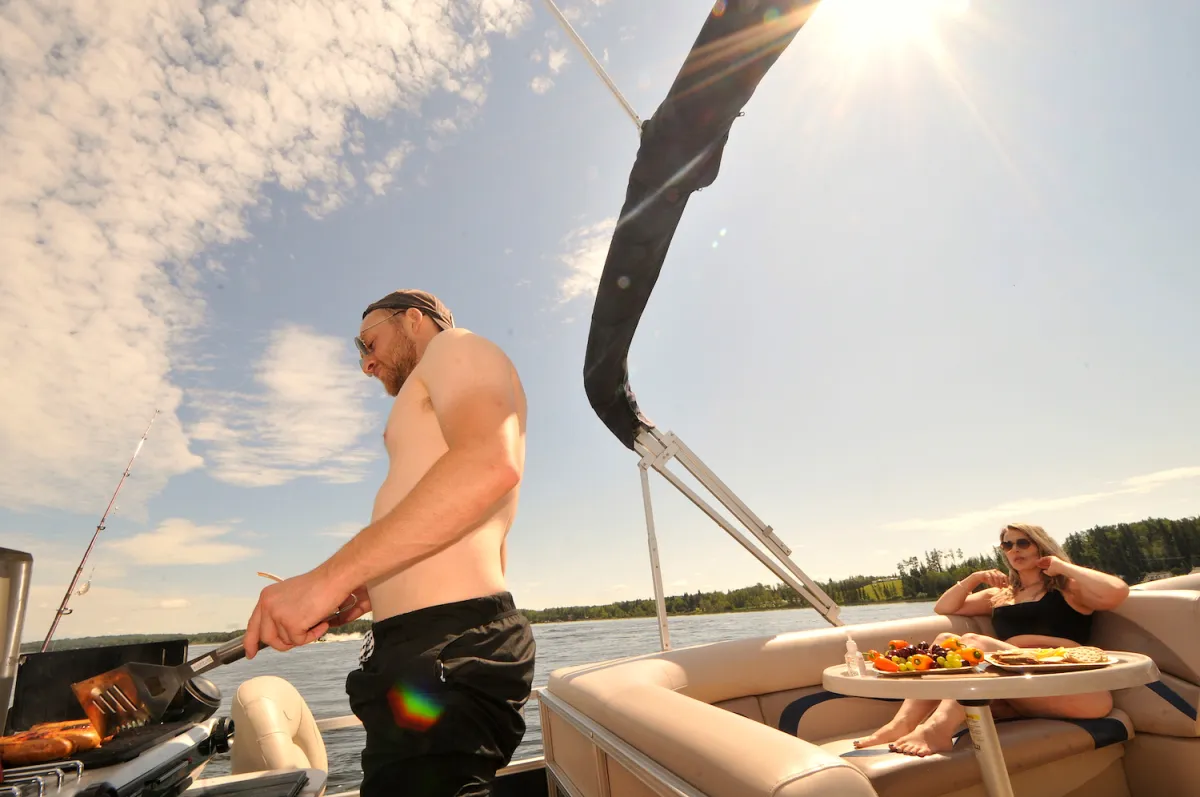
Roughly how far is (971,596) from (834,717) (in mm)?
1212

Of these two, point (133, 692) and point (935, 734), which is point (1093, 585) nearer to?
point (935, 734)

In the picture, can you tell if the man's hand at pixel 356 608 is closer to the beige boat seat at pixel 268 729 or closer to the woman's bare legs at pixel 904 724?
the beige boat seat at pixel 268 729

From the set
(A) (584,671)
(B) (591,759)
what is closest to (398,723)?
(B) (591,759)

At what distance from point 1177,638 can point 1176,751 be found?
0.46 metres

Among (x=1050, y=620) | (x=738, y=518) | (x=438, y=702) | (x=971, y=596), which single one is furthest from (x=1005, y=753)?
(x=438, y=702)

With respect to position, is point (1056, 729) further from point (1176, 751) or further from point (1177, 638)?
point (1177, 638)

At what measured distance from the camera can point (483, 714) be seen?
0.93 metres

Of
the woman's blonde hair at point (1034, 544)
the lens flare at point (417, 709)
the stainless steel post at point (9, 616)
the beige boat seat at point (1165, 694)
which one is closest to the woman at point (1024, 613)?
the woman's blonde hair at point (1034, 544)

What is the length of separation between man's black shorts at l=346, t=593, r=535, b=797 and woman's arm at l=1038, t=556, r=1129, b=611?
9.73ft

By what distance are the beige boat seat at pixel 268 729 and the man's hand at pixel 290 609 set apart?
182 centimetres

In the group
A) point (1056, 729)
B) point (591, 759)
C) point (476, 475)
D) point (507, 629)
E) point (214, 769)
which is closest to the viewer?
point (476, 475)

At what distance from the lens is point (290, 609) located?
0.85m

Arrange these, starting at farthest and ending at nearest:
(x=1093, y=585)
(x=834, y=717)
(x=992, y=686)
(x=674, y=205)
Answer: (x=674, y=205) → (x=834, y=717) → (x=1093, y=585) → (x=992, y=686)

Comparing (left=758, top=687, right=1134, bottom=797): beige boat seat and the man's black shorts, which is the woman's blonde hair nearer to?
(left=758, top=687, right=1134, bottom=797): beige boat seat
